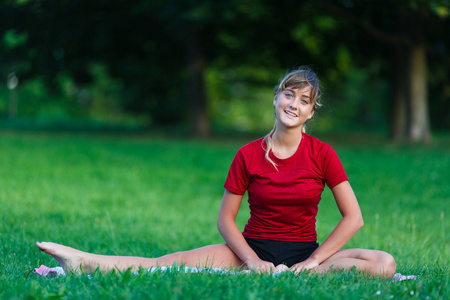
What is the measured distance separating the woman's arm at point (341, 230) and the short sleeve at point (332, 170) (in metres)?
0.04

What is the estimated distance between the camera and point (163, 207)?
8453 millimetres

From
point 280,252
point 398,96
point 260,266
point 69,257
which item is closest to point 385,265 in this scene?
point 280,252

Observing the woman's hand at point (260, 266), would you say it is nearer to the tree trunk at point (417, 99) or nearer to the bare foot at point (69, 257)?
the bare foot at point (69, 257)

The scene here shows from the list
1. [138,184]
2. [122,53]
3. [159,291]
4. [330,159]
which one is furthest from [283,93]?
[122,53]

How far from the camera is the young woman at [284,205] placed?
3922mm

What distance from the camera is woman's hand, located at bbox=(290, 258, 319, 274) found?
12.4 feet

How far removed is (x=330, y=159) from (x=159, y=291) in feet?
5.29

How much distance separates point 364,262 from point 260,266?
712 mm

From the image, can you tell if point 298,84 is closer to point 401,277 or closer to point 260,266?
point 260,266

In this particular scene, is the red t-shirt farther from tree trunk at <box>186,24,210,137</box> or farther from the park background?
tree trunk at <box>186,24,210,137</box>

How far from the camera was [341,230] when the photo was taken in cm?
394

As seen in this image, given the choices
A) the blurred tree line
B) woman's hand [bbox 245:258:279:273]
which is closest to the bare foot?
woman's hand [bbox 245:258:279:273]

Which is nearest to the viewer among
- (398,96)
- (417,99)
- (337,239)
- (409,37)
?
(337,239)

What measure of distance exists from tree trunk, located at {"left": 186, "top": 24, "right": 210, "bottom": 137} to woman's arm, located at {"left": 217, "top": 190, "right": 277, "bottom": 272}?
53.8 feet
